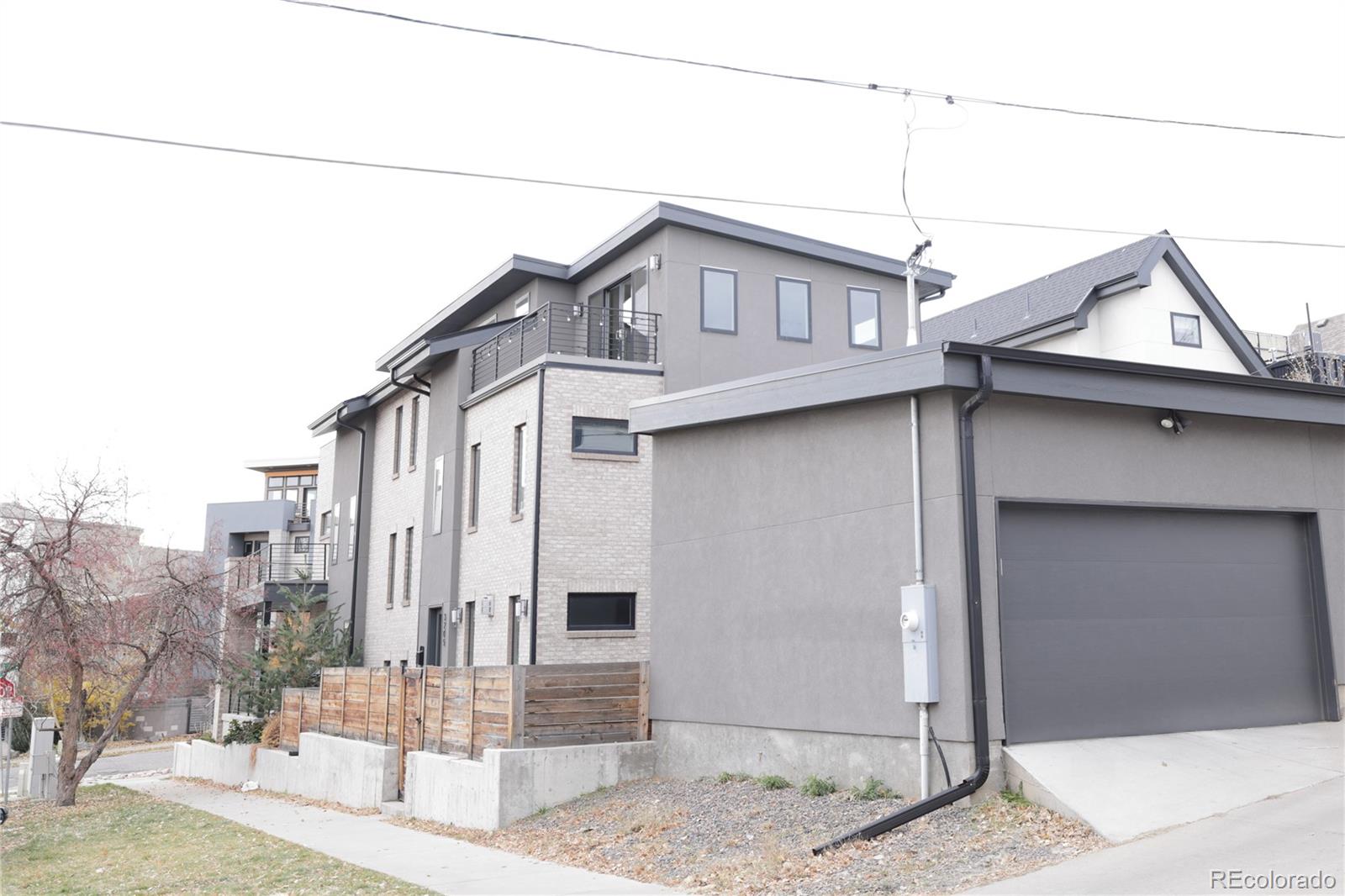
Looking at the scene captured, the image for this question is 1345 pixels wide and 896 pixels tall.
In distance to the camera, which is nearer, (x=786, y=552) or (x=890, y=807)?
(x=890, y=807)

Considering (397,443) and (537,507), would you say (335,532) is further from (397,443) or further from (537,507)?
(537,507)

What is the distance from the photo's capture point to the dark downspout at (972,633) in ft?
35.3

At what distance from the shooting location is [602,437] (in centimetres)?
2069

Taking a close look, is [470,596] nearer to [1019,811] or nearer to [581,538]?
[581,538]

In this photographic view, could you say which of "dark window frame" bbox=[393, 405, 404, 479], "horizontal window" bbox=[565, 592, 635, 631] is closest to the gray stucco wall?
"horizontal window" bbox=[565, 592, 635, 631]

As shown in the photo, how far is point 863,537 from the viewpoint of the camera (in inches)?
504

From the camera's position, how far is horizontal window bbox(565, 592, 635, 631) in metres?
20.0

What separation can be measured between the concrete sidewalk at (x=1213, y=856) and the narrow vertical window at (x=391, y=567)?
69.8 ft

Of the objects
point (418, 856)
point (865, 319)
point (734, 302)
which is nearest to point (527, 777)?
point (418, 856)

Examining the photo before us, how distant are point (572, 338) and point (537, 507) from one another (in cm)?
425

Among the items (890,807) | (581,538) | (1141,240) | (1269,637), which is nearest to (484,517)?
(581,538)

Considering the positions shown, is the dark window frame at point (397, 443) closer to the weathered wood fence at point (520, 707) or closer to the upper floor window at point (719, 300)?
the upper floor window at point (719, 300)

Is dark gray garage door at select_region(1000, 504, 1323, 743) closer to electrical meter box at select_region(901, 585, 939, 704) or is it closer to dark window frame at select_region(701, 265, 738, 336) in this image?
electrical meter box at select_region(901, 585, 939, 704)

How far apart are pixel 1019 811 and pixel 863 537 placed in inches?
136
